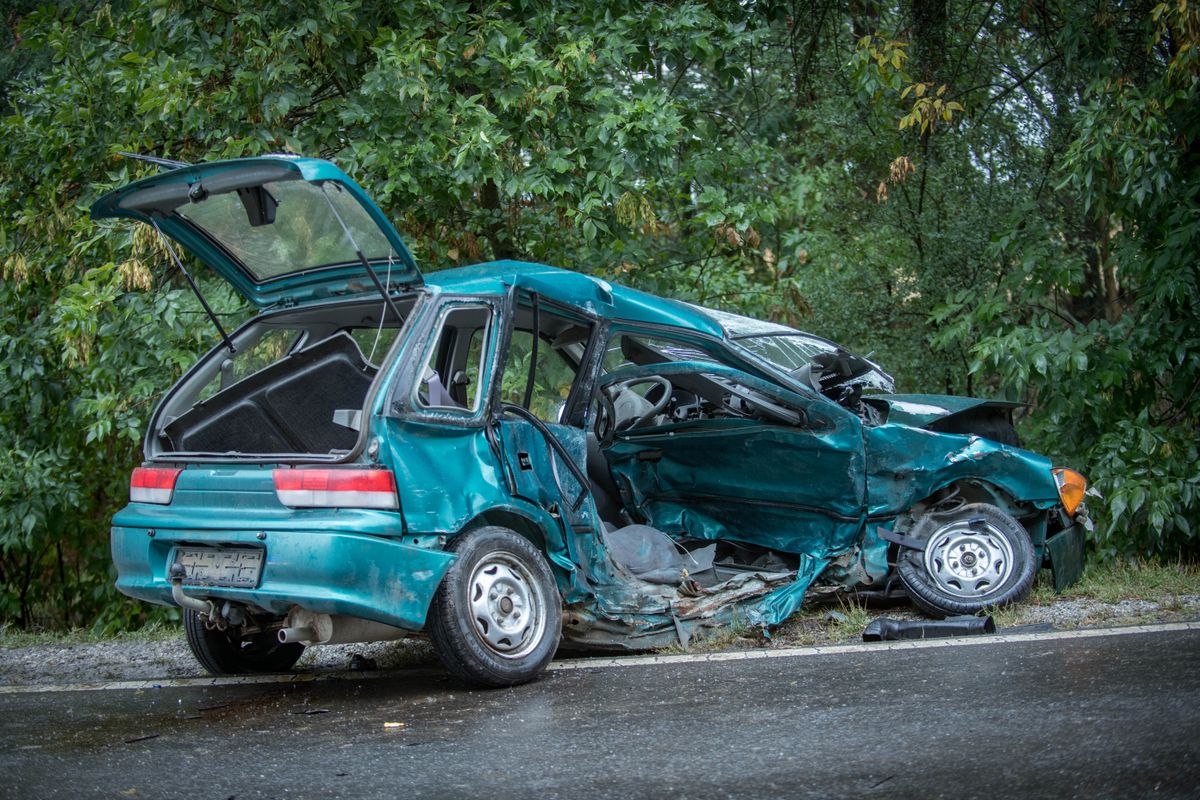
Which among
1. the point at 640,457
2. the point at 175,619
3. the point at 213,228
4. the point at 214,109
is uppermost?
the point at 214,109

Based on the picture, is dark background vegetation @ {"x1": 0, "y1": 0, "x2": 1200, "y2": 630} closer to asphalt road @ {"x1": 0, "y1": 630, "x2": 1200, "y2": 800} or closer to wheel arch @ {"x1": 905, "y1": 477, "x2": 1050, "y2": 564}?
wheel arch @ {"x1": 905, "y1": 477, "x2": 1050, "y2": 564}

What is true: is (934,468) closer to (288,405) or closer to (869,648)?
(869,648)

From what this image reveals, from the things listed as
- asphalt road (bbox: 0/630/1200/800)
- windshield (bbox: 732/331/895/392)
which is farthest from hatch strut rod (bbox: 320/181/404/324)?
windshield (bbox: 732/331/895/392)

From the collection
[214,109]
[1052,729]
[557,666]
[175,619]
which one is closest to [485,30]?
[214,109]

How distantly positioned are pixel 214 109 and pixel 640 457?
4.26m

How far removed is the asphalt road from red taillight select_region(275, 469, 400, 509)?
0.83 metres

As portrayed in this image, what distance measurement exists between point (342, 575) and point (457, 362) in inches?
69.0

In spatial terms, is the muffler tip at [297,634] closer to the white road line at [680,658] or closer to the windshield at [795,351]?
the white road line at [680,658]

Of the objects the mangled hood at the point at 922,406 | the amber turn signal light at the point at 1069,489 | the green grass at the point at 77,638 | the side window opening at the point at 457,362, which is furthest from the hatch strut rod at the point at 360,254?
the amber turn signal light at the point at 1069,489

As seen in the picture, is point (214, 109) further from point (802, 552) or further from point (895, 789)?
point (895, 789)

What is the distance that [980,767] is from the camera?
11.7 ft

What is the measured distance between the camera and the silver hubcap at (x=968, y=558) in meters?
6.72

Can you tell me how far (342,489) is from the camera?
16.1 ft

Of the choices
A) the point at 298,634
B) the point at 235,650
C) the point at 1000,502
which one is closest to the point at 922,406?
the point at 1000,502
